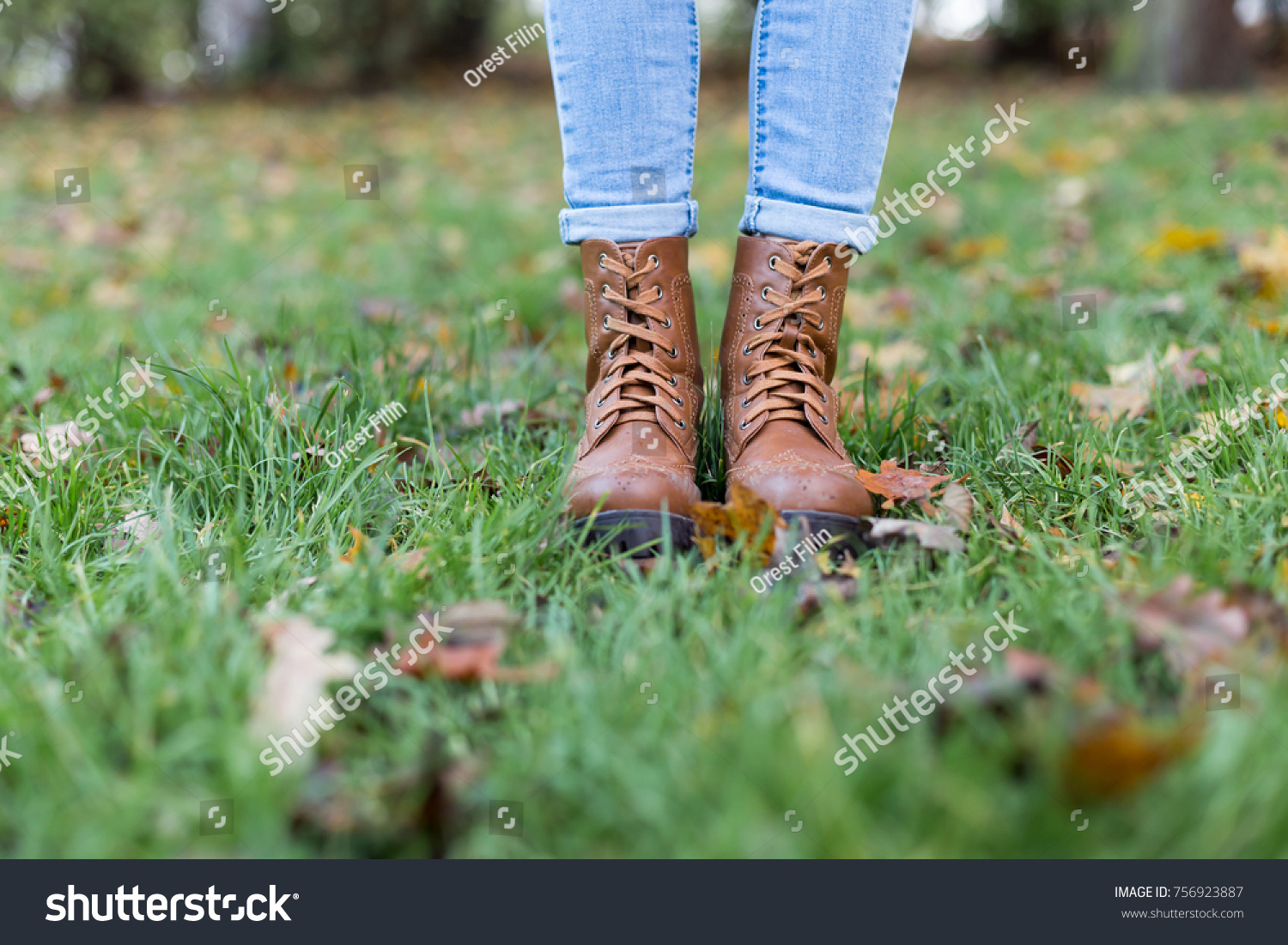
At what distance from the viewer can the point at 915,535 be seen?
130 cm

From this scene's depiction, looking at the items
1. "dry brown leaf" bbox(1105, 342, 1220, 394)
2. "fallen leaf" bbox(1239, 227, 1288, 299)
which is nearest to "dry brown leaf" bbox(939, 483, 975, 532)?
"dry brown leaf" bbox(1105, 342, 1220, 394)

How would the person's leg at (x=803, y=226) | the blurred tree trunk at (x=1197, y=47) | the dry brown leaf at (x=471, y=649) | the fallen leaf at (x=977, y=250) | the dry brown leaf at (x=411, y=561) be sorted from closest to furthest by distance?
the dry brown leaf at (x=471, y=649), the dry brown leaf at (x=411, y=561), the person's leg at (x=803, y=226), the fallen leaf at (x=977, y=250), the blurred tree trunk at (x=1197, y=47)

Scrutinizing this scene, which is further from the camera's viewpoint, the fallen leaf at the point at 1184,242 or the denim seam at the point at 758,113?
the fallen leaf at the point at 1184,242

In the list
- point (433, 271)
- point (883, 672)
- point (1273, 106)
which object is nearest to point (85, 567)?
point (883, 672)

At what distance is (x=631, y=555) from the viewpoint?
1.30 meters

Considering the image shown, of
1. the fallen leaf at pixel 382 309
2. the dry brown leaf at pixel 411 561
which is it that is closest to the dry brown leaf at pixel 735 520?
the dry brown leaf at pixel 411 561

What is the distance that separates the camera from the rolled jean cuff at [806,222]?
1452mm

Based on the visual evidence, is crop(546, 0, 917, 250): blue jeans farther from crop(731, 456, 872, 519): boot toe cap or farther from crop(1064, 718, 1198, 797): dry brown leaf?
crop(1064, 718, 1198, 797): dry brown leaf

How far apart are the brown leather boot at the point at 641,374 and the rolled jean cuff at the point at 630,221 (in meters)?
0.02

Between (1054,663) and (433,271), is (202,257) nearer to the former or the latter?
(433,271)

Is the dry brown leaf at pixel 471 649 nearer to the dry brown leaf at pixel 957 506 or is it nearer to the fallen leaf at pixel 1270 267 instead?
the dry brown leaf at pixel 957 506

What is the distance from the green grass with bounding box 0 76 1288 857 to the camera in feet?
2.63

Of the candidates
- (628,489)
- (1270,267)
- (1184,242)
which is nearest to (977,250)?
(1184,242)

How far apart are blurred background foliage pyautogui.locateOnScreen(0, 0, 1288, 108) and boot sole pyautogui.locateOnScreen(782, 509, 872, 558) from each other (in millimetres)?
6705
